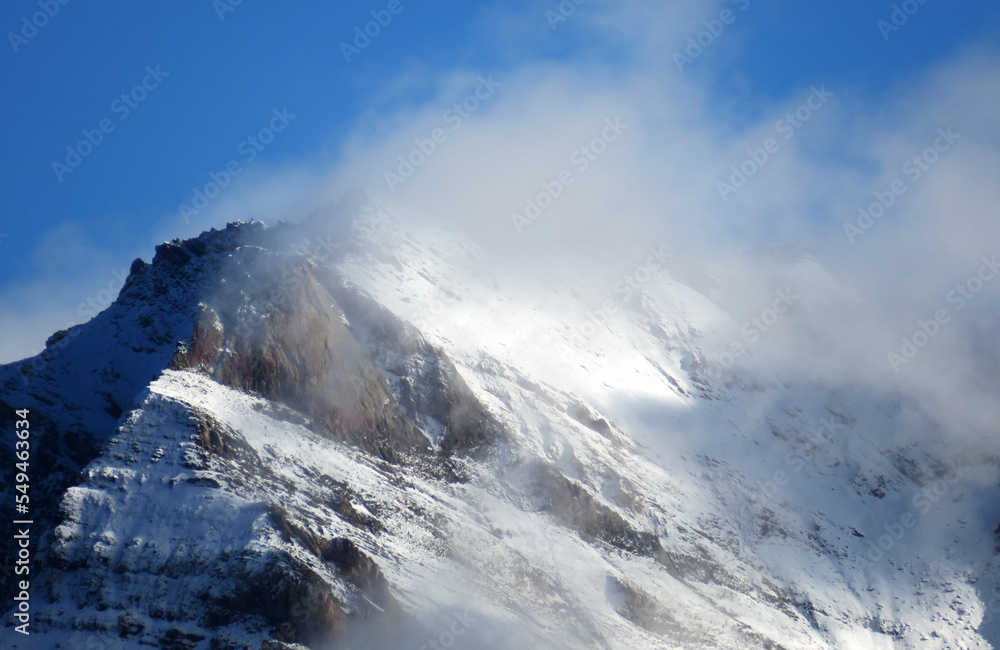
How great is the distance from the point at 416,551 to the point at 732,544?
132 ft

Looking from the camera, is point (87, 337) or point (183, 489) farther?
point (87, 337)

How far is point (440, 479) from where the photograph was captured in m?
75.1

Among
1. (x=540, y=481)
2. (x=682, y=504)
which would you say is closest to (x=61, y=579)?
(x=540, y=481)

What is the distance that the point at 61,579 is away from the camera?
51.1 metres

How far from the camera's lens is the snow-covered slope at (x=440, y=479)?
174 ft

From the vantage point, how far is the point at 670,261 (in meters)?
177

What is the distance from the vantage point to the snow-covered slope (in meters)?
53.0

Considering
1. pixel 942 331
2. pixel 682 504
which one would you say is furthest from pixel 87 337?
pixel 942 331

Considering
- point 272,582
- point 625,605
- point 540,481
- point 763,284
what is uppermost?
point 763,284

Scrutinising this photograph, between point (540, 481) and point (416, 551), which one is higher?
point (540, 481)

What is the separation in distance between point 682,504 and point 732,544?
664 cm

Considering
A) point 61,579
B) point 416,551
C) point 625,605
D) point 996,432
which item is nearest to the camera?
point 61,579

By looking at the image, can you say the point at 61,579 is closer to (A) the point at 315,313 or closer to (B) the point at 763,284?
(A) the point at 315,313

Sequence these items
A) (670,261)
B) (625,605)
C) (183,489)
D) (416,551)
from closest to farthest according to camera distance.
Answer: (183,489)
(416,551)
(625,605)
(670,261)
